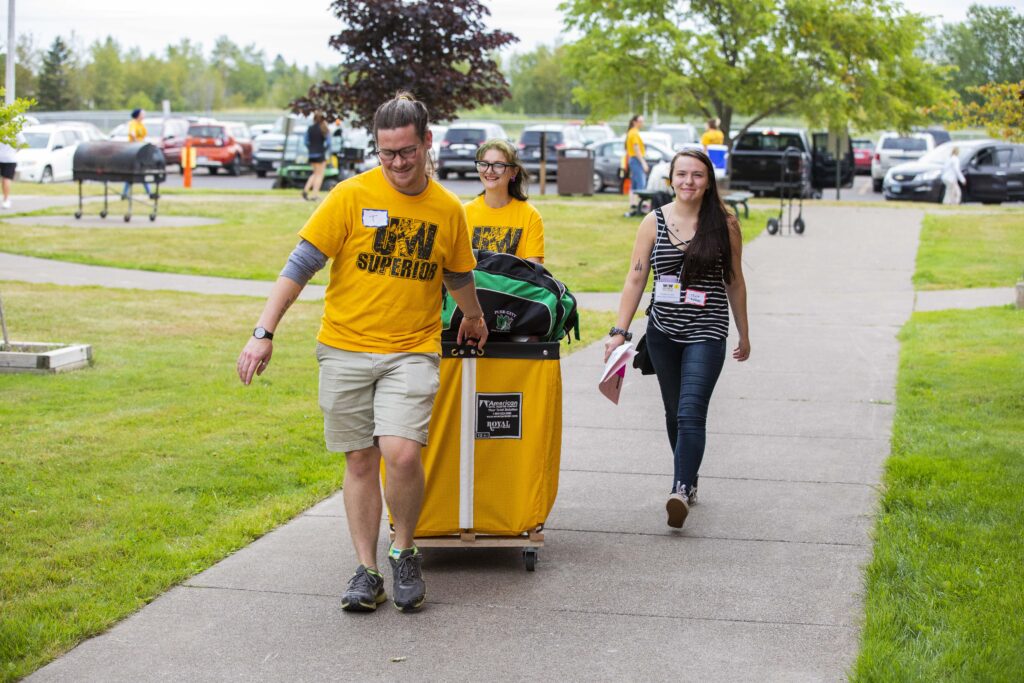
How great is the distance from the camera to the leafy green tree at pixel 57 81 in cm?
7838

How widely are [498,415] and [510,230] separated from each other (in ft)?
4.18

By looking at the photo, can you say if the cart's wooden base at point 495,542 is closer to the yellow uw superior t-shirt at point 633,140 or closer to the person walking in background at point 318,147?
the yellow uw superior t-shirt at point 633,140

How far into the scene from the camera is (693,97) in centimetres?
3388

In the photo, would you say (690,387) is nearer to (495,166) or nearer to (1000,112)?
(495,166)

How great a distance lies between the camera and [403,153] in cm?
471

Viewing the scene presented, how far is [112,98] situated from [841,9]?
7095 centimetres

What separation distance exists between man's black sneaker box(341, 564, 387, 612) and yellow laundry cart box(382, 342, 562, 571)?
51cm

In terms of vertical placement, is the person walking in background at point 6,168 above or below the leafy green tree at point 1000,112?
below

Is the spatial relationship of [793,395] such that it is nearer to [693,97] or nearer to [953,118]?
[953,118]

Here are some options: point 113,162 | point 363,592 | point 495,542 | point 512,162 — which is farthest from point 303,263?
point 113,162

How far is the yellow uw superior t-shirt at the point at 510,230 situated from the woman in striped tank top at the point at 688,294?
1.62ft

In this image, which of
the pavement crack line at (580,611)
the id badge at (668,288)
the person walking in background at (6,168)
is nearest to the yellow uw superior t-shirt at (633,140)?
the person walking in background at (6,168)

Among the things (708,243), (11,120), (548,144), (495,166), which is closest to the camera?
(708,243)

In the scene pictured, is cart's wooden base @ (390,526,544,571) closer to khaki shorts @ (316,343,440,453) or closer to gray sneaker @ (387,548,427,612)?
gray sneaker @ (387,548,427,612)
